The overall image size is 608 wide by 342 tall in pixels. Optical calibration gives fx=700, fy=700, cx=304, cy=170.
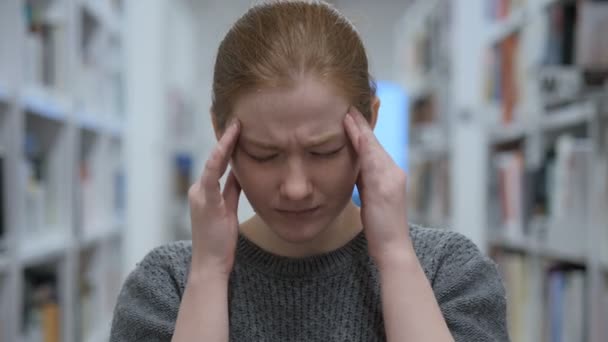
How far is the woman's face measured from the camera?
963mm

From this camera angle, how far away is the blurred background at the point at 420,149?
6.66ft

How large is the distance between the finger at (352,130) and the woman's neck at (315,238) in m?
0.16

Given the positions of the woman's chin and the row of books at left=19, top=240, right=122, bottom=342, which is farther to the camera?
the row of books at left=19, top=240, right=122, bottom=342

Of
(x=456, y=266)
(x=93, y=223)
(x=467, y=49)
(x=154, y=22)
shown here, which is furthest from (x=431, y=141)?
(x=456, y=266)

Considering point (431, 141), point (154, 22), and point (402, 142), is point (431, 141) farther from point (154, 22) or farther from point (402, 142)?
point (154, 22)

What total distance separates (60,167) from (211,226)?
192 cm

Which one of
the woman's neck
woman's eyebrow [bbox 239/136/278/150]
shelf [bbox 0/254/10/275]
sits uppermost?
woman's eyebrow [bbox 239/136/278/150]

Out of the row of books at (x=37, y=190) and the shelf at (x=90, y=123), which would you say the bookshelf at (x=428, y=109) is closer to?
the shelf at (x=90, y=123)

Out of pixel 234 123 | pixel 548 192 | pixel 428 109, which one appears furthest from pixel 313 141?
pixel 428 109

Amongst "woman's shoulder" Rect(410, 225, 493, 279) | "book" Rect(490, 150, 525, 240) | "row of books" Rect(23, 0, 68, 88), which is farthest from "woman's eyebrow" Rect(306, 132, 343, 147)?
"book" Rect(490, 150, 525, 240)

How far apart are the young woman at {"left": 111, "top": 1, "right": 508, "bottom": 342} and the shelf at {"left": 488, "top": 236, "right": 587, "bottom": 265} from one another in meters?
1.21

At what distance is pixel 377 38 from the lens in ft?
21.8

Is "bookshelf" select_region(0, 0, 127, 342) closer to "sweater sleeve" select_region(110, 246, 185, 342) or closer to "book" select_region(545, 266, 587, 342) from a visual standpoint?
"sweater sleeve" select_region(110, 246, 185, 342)

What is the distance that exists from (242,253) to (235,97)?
0.84ft
